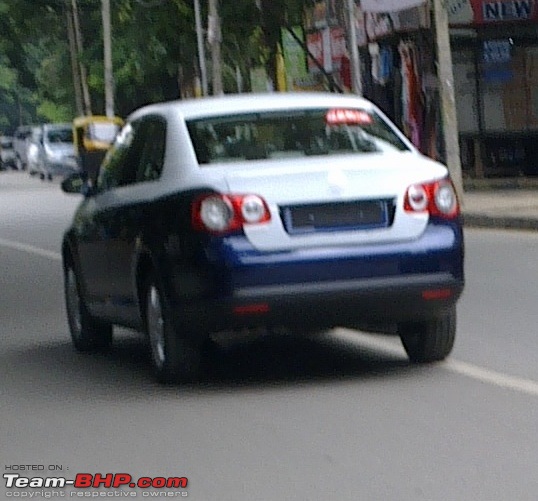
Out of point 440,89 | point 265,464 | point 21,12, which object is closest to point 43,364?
point 265,464

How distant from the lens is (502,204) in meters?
26.3

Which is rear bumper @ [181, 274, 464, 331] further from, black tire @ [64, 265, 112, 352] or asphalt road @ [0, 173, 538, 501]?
black tire @ [64, 265, 112, 352]

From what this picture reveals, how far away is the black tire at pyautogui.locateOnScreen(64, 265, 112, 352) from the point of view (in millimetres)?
12414

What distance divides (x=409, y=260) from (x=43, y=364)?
9.85 feet

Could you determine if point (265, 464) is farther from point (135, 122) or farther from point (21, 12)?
point (21, 12)

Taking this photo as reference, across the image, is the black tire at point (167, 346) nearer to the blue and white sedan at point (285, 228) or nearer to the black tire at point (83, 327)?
the blue and white sedan at point (285, 228)

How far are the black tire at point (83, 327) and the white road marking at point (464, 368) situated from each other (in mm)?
1612

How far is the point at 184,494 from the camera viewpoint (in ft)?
24.1

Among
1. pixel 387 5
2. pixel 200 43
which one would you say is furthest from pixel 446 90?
pixel 200 43

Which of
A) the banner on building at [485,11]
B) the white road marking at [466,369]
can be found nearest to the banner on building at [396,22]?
the banner on building at [485,11]

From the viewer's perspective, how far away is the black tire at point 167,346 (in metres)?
10.0

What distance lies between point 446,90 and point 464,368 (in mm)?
15648

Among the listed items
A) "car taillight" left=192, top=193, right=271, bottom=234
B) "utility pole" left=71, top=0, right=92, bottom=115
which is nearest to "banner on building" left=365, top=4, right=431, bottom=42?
"car taillight" left=192, top=193, right=271, bottom=234

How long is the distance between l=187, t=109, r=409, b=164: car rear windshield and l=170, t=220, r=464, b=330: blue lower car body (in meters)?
0.79
